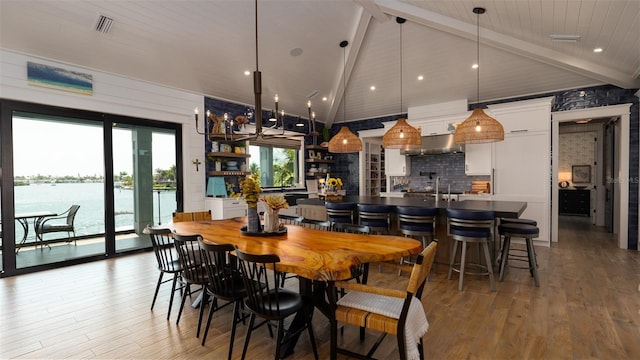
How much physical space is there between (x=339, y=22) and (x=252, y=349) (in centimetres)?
501

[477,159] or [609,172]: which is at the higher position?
[477,159]

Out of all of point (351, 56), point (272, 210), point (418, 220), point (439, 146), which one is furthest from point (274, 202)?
point (439, 146)

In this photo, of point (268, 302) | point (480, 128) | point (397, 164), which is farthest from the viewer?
point (397, 164)

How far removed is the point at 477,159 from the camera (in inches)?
249

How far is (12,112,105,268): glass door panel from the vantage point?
4.24 m

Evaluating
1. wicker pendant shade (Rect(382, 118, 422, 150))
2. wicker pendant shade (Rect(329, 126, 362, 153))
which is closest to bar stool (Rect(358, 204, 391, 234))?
wicker pendant shade (Rect(382, 118, 422, 150))

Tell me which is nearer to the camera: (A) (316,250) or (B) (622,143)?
(A) (316,250)

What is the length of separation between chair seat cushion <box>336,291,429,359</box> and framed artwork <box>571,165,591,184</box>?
10175 mm

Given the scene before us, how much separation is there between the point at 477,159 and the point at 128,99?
6607mm

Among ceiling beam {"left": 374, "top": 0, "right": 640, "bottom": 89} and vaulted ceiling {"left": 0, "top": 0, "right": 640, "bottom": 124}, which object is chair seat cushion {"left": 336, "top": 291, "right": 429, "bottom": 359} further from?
ceiling beam {"left": 374, "top": 0, "right": 640, "bottom": 89}

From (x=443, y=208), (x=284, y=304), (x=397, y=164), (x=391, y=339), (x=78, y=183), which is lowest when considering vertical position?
(x=391, y=339)

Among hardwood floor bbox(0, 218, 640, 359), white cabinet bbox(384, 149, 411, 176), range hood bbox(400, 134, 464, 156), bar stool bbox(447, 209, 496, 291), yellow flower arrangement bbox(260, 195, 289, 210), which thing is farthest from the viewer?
white cabinet bbox(384, 149, 411, 176)

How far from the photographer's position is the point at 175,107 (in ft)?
18.5

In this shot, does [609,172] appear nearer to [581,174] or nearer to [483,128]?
[581,174]
